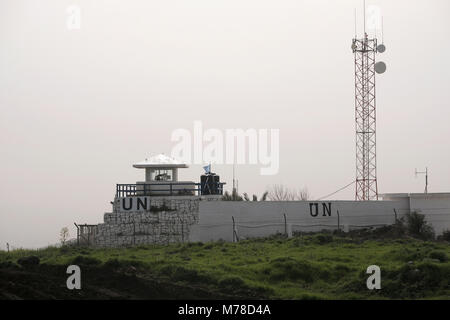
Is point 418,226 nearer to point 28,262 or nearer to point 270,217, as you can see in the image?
point 270,217

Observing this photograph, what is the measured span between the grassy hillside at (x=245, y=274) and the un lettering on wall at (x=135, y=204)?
228 inches

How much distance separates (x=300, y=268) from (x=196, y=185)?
52.5ft

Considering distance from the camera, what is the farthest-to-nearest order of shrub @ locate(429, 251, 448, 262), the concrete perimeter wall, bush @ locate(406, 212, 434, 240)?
bush @ locate(406, 212, 434, 240) → the concrete perimeter wall → shrub @ locate(429, 251, 448, 262)

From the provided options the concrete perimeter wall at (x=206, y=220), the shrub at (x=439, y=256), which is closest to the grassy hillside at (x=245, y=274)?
the shrub at (x=439, y=256)

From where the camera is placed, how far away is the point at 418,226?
41688 millimetres

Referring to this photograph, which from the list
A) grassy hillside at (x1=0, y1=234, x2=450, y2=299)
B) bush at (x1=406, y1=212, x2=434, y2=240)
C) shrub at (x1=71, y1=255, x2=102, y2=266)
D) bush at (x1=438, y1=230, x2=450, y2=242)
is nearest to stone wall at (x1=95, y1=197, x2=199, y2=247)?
grassy hillside at (x1=0, y1=234, x2=450, y2=299)

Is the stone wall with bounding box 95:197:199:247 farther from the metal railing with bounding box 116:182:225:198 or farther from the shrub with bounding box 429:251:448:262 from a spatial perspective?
the shrub with bounding box 429:251:448:262

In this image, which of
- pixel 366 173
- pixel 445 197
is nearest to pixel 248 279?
pixel 445 197

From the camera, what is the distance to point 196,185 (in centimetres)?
4234

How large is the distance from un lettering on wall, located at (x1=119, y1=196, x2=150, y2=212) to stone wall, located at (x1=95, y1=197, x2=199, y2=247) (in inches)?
7.2

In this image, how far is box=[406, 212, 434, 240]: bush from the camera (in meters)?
41.2

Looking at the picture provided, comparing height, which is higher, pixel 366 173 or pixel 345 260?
pixel 366 173

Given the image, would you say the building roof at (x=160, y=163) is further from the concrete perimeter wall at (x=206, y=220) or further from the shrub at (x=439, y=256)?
the shrub at (x=439, y=256)
